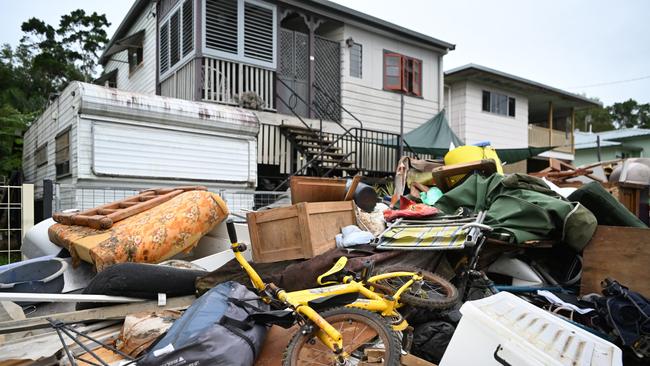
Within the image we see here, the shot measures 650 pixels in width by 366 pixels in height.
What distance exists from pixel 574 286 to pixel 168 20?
9.91m

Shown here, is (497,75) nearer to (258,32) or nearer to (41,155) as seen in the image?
(258,32)

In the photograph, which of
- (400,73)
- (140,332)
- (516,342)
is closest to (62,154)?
(140,332)

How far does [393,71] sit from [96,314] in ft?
34.1

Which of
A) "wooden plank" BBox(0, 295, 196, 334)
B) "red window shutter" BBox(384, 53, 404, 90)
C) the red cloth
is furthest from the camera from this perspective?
"red window shutter" BBox(384, 53, 404, 90)

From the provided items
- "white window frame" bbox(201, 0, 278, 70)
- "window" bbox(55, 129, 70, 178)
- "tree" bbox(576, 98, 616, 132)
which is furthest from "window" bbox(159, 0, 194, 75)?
"tree" bbox(576, 98, 616, 132)

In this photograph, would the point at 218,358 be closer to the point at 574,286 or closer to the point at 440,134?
the point at 574,286

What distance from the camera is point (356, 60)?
37.2ft

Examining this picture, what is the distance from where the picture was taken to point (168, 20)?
33.2 ft

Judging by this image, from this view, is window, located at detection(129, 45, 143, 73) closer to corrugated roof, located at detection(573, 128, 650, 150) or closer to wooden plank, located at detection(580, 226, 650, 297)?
wooden plank, located at detection(580, 226, 650, 297)

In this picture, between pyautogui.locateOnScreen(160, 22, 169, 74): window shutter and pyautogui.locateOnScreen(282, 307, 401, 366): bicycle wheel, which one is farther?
pyautogui.locateOnScreen(160, 22, 169, 74): window shutter

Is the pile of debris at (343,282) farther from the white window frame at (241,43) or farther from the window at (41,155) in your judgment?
the white window frame at (241,43)

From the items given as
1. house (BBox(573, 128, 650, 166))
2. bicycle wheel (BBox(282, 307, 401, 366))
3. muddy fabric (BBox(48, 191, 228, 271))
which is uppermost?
house (BBox(573, 128, 650, 166))

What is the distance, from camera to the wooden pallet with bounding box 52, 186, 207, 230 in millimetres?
4145

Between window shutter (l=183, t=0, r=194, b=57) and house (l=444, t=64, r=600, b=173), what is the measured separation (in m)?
8.31
